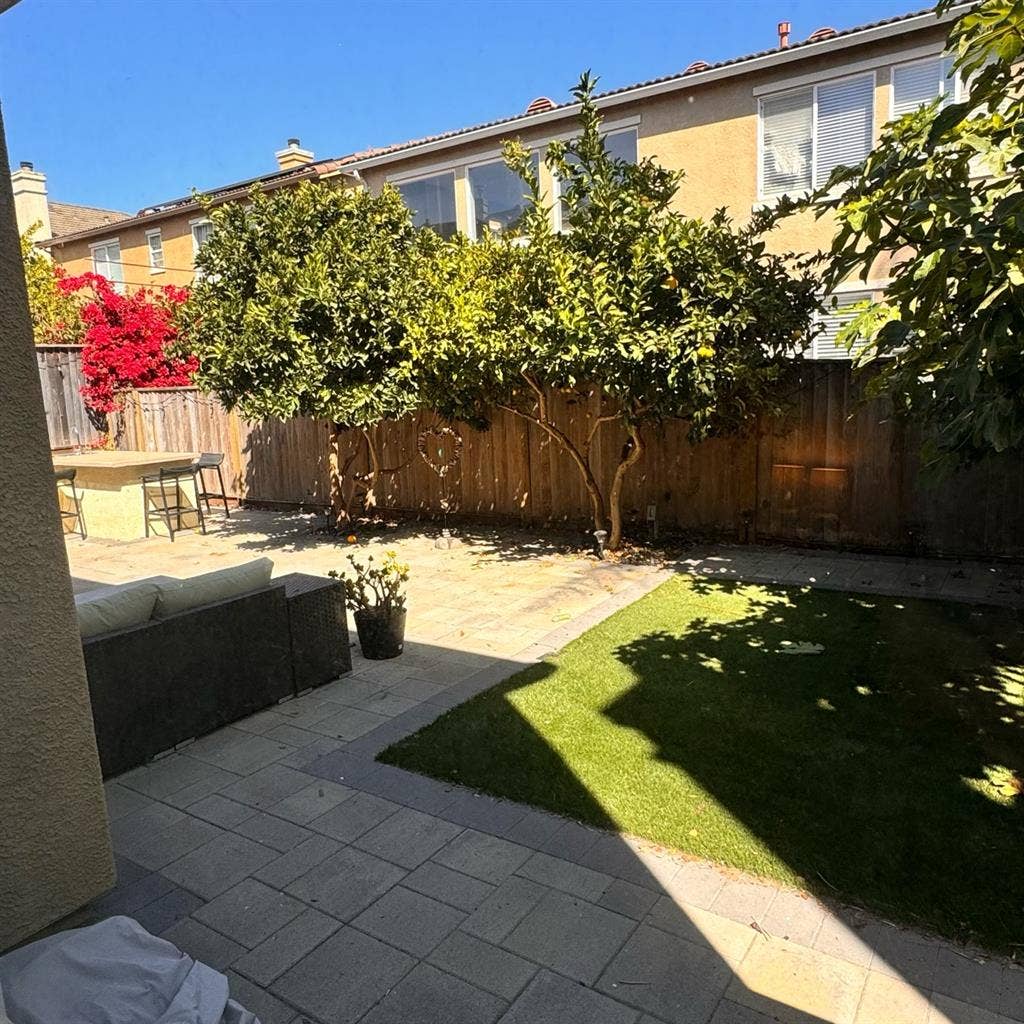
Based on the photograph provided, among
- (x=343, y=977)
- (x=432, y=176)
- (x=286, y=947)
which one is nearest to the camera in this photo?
(x=343, y=977)

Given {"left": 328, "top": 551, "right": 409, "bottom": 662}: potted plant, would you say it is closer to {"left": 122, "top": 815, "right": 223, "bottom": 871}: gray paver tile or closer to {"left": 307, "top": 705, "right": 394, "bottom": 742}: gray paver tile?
{"left": 307, "top": 705, "right": 394, "bottom": 742}: gray paver tile

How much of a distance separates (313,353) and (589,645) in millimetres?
4745

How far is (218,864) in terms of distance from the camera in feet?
10.3

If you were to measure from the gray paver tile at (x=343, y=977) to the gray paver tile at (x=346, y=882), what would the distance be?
0.54 feet

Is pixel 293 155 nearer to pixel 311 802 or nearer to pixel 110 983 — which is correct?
pixel 311 802

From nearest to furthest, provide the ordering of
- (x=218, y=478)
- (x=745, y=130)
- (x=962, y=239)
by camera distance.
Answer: (x=962, y=239)
(x=745, y=130)
(x=218, y=478)

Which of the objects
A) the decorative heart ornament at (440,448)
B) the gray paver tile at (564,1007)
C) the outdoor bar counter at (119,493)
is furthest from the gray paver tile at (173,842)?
the outdoor bar counter at (119,493)

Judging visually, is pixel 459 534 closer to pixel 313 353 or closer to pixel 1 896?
pixel 313 353

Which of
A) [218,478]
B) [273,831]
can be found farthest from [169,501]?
[273,831]

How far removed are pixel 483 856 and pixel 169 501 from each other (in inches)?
384

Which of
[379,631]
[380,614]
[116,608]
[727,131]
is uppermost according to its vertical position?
[727,131]

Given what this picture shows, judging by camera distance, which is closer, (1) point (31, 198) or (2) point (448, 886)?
(2) point (448, 886)

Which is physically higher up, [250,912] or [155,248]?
[155,248]

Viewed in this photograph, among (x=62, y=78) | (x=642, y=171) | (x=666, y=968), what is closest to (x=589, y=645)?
(x=666, y=968)
